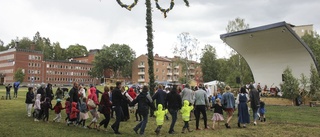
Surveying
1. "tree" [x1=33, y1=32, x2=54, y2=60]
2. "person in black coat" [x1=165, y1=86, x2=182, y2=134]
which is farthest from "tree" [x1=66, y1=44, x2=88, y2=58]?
"person in black coat" [x1=165, y1=86, x2=182, y2=134]

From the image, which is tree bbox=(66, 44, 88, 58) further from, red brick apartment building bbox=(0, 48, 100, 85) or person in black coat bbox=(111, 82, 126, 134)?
person in black coat bbox=(111, 82, 126, 134)

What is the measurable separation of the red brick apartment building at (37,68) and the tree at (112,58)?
1281 cm

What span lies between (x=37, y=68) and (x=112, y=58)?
81.2ft

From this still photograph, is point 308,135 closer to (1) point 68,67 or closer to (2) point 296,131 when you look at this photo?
(2) point 296,131

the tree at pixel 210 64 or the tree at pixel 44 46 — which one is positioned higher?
the tree at pixel 44 46

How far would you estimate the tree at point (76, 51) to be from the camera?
A: 374 ft

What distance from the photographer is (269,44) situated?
30.0m

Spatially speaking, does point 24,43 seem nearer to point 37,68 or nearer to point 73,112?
point 37,68

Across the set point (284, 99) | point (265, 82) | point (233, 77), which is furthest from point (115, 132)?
point (233, 77)

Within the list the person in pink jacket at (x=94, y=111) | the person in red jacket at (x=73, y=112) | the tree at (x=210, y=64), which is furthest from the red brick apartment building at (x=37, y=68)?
the person in pink jacket at (x=94, y=111)

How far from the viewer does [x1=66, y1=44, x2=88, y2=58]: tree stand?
11412 centimetres

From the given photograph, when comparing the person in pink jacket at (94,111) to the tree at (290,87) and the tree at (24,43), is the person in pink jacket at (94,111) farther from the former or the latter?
the tree at (24,43)

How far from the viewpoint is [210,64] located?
85.3 metres

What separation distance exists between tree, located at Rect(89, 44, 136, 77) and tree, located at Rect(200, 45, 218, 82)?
24.9 metres
